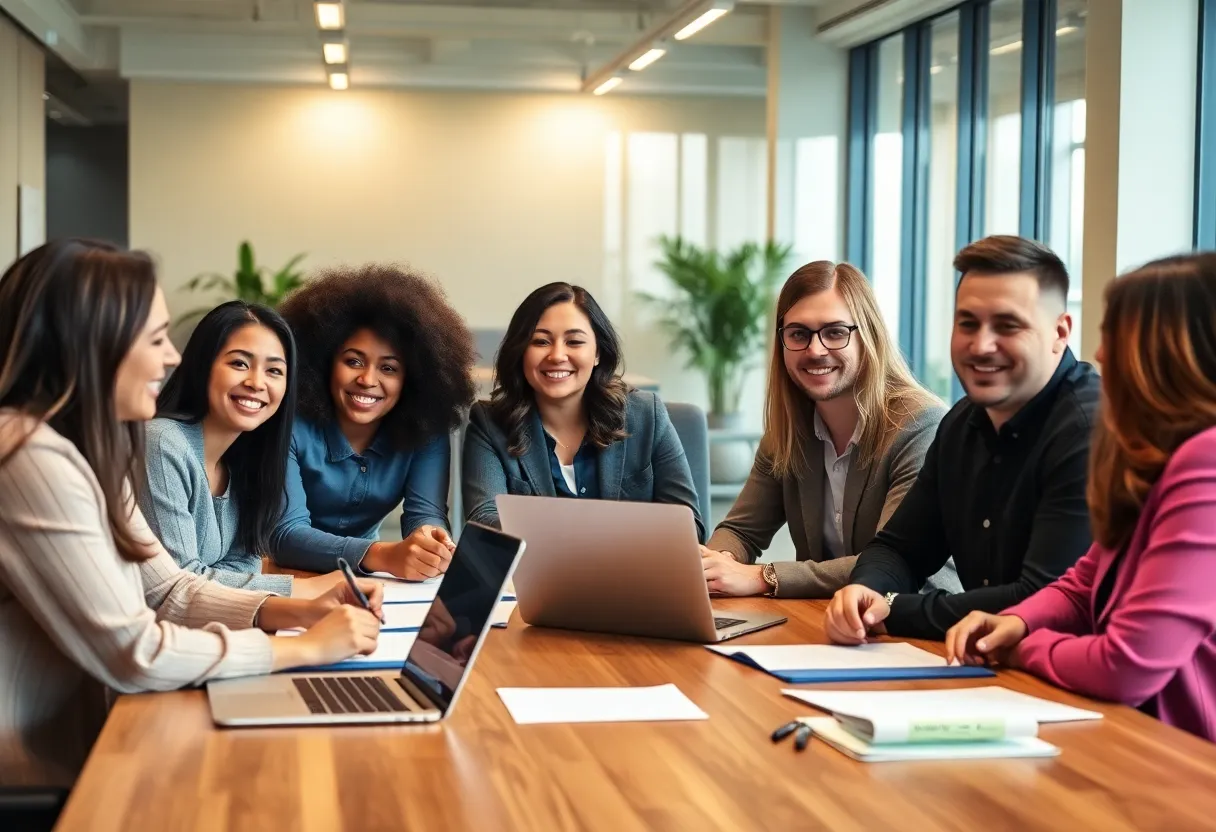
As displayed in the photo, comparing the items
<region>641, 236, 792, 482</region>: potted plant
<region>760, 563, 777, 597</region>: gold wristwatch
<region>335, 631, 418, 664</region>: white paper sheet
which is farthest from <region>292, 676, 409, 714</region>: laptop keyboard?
<region>641, 236, 792, 482</region>: potted plant

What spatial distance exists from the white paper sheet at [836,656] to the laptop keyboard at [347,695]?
558 mm

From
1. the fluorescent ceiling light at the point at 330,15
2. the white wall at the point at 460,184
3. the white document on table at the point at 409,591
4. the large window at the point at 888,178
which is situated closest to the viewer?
the white document on table at the point at 409,591

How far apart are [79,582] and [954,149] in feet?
22.5

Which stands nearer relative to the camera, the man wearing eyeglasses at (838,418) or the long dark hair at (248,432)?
the long dark hair at (248,432)

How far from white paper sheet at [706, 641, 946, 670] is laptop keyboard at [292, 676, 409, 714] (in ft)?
1.83

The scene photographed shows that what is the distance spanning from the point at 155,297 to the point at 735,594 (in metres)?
1.29

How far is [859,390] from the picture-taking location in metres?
2.99

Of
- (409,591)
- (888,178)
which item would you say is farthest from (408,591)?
(888,178)

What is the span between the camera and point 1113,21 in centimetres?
553

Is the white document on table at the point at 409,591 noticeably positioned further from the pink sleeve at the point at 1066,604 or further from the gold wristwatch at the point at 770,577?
the pink sleeve at the point at 1066,604

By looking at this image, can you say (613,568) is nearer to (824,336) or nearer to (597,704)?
(597,704)

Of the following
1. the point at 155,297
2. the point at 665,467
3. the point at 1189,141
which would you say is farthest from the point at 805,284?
the point at 1189,141

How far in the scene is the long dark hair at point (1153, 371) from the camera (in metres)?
1.84

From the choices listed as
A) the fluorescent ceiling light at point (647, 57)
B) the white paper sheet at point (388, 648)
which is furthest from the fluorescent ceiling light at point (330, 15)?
the white paper sheet at point (388, 648)
